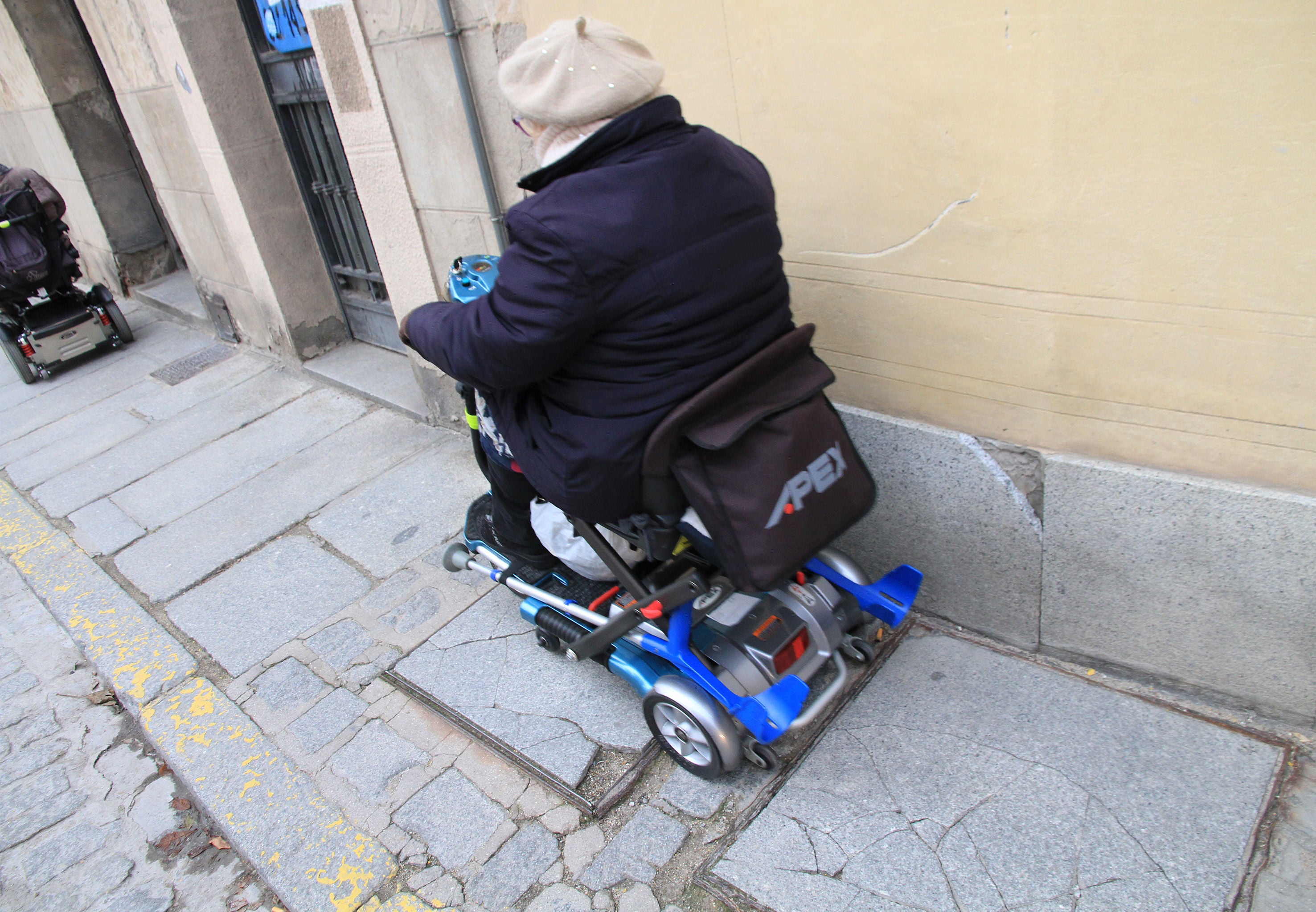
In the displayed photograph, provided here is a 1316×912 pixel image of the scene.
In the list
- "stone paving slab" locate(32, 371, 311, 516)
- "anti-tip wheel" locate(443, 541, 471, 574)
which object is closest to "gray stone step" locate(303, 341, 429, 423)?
"stone paving slab" locate(32, 371, 311, 516)

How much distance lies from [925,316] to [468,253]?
2238 mm

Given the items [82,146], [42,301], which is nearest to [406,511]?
[42,301]

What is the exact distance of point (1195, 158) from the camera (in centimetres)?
180

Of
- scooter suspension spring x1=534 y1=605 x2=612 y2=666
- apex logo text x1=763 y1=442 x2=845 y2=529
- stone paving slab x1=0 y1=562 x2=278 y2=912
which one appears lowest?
stone paving slab x1=0 y1=562 x2=278 y2=912

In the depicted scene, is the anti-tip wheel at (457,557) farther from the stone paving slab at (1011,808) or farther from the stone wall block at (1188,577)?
the stone wall block at (1188,577)

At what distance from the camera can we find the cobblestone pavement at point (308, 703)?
2.24 m

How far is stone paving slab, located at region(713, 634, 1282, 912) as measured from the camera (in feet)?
6.31

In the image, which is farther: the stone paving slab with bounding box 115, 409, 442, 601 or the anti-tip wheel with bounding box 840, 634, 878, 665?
the stone paving slab with bounding box 115, 409, 442, 601

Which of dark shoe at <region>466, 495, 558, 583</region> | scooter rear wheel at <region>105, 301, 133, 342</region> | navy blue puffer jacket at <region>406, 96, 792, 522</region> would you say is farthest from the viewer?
scooter rear wheel at <region>105, 301, 133, 342</region>

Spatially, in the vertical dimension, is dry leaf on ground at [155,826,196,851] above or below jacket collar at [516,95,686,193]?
below

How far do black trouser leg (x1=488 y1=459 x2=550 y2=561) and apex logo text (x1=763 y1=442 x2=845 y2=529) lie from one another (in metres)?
1.02

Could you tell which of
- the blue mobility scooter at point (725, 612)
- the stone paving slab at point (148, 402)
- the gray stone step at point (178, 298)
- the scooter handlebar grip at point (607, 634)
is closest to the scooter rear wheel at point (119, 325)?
the gray stone step at point (178, 298)

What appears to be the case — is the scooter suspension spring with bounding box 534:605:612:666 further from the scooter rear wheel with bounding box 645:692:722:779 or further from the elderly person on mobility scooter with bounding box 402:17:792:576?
the elderly person on mobility scooter with bounding box 402:17:792:576

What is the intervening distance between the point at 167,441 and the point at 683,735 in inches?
161
